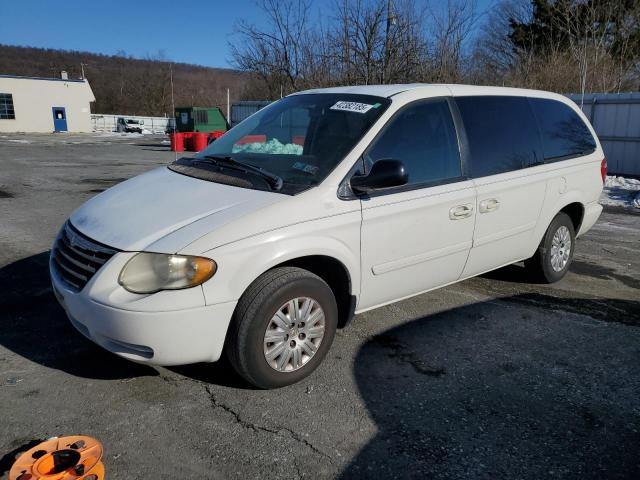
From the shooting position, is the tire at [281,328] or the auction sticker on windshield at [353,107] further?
the auction sticker on windshield at [353,107]

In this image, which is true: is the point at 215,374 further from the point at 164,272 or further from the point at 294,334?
the point at 164,272

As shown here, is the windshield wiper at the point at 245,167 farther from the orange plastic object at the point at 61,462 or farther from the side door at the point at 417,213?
the orange plastic object at the point at 61,462

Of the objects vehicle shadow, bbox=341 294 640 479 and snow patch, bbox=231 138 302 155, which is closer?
vehicle shadow, bbox=341 294 640 479

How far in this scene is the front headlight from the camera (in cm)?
271

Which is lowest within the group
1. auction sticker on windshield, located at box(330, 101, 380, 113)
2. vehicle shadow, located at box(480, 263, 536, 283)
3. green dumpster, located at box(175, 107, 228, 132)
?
vehicle shadow, located at box(480, 263, 536, 283)

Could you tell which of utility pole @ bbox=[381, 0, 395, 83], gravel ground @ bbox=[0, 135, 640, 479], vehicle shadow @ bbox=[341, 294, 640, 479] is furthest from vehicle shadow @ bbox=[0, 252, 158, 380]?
utility pole @ bbox=[381, 0, 395, 83]

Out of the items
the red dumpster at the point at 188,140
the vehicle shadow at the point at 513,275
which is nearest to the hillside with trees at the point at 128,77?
the red dumpster at the point at 188,140

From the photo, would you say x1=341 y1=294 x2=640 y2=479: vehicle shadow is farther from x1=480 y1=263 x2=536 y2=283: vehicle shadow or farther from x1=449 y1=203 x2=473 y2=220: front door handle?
x1=449 y1=203 x2=473 y2=220: front door handle

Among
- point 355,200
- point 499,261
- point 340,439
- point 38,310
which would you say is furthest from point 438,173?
point 38,310

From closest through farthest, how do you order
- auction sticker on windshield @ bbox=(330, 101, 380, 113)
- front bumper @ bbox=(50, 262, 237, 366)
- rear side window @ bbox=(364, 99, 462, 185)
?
1. front bumper @ bbox=(50, 262, 237, 366)
2. rear side window @ bbox=(364, 99, 462, 185)
3. auction sticker on windshield @ bbox=(330, 101, 380, 113)

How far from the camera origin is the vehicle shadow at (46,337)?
11.0ft

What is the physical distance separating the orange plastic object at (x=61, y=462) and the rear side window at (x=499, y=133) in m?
3.09

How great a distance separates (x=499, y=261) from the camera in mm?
4438

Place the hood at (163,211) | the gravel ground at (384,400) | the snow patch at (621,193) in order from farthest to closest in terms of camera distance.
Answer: the snow patch at (621,193) < the hood at (163,211) < the gravel ground at (384,400)
